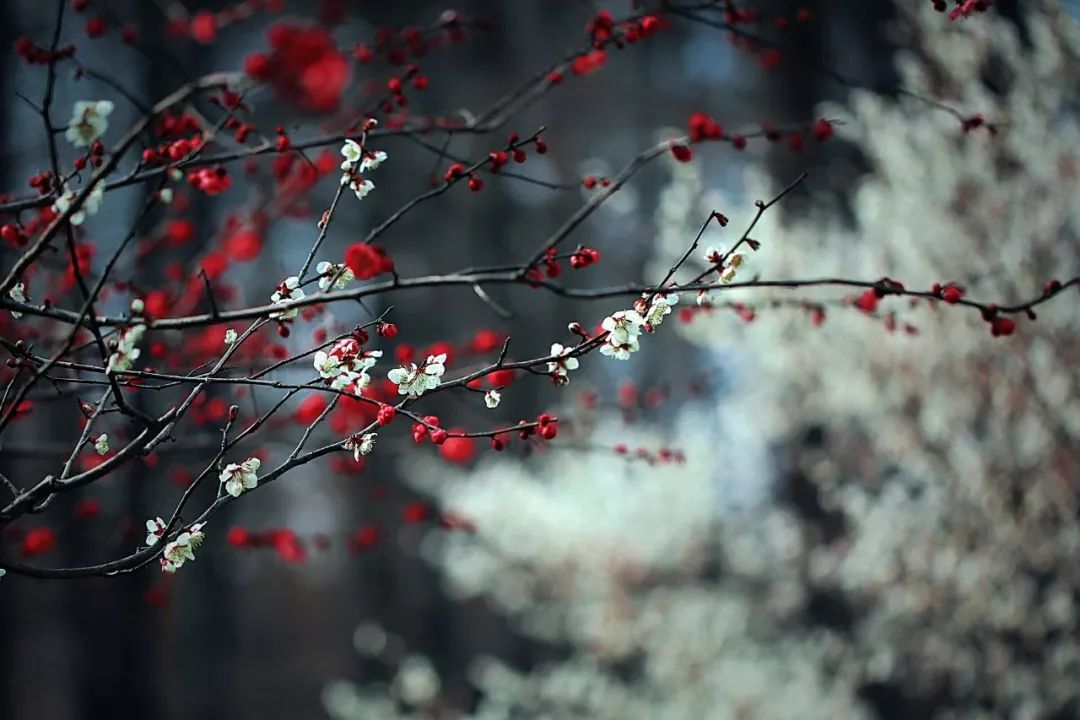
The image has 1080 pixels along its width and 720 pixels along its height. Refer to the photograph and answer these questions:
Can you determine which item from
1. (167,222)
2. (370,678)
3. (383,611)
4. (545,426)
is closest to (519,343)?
(383,611)

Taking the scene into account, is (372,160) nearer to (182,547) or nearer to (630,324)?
(630,324)

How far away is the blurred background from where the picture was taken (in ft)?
10.8

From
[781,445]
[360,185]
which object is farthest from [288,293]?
[781,445]

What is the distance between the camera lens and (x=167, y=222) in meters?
2.71

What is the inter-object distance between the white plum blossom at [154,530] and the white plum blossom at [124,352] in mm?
283

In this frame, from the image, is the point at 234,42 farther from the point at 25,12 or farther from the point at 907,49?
the point at 907,49

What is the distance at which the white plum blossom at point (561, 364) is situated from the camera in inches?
53.7

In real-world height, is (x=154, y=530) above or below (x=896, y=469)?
below

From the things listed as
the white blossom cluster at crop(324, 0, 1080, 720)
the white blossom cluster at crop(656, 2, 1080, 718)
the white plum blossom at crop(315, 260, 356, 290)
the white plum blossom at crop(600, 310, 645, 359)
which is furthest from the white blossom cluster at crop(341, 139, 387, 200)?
the white blossom cluster at crop(324, 0, 1080, 720)

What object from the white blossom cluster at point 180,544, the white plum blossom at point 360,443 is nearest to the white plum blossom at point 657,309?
the white plum blossom at point 360,443

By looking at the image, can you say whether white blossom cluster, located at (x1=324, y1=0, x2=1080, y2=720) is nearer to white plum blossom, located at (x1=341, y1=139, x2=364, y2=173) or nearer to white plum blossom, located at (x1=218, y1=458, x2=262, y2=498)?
white plum blossom, located at (x1=341, y1=139, x2=364, y2=173)

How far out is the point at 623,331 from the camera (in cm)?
132

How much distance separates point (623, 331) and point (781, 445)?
164 inches

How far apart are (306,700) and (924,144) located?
32.3ft
